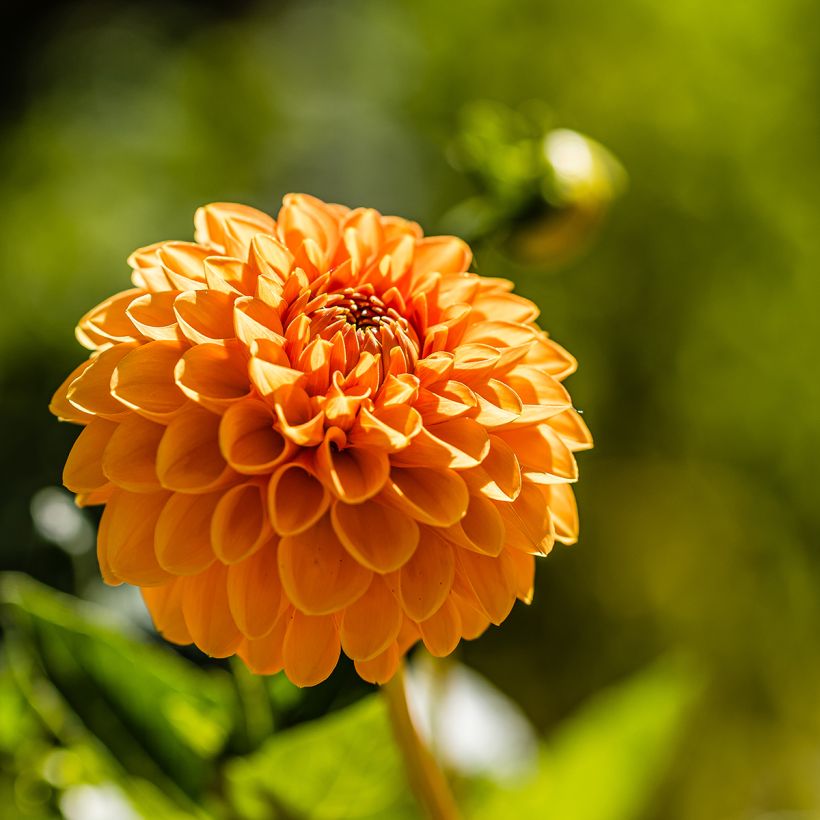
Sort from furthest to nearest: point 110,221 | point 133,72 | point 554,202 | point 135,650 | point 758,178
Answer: point 133,72 → point 110,221 → point 758,178 → point 554,202 → point 135,650

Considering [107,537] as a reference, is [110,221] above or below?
below

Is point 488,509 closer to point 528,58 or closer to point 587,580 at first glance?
point 587,580

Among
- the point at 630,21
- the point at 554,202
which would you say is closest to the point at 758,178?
the point at 630,21

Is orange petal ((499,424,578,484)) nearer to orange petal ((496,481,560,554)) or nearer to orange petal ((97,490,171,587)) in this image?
orange petal ((496,481,560,554))

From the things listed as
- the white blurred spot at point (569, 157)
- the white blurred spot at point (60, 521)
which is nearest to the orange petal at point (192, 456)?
the white blurred spot at point (60, 521)

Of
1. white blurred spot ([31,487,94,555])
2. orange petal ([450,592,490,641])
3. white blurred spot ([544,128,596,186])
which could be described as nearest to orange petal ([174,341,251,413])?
orange petal ([450,592,490,641])

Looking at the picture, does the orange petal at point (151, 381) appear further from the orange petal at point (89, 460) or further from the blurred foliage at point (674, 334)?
the blurred foliage at point (674, 334)

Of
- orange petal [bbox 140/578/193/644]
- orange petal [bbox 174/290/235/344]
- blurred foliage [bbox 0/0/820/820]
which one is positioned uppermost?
orange petal [bbox 174/290/235/344]

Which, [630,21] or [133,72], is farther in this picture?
[133,72]
